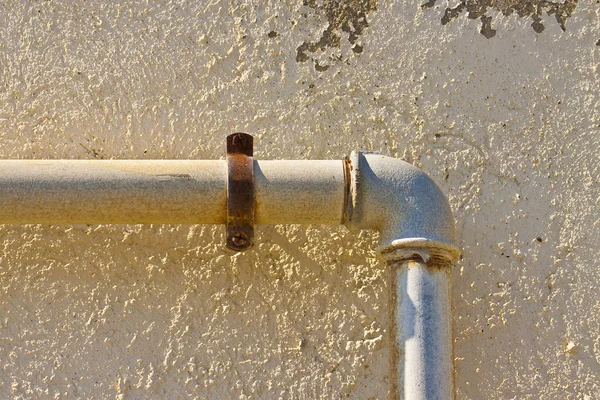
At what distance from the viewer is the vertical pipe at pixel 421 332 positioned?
54.5 inches

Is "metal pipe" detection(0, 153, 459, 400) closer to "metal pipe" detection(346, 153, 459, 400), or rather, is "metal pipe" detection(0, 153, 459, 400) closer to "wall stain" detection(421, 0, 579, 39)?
"metal pipe" detection(346, 153, 459, 400)

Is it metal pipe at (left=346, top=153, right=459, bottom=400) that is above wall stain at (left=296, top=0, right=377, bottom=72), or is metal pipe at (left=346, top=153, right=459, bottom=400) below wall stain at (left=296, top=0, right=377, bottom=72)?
below

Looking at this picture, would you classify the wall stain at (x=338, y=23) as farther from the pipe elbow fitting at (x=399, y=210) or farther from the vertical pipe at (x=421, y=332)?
the vertical pipe at (x=421, y=332)

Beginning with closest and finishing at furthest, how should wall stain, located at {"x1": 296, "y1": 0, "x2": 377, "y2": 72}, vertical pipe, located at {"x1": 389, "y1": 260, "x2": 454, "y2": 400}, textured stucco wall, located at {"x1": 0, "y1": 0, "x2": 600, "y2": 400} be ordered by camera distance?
vertical pipe, located at {"x1": 389, "y1": 260, "x2": 454, "y2": 400} < textured stucco wall, located at {"x1": 0, "y1": 0, "x2": 600, "y2": 400} < wall stain, located at {"x1": 296, "y1": 0, "x2": 377, "y2": 72}

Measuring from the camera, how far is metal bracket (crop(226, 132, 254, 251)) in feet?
4.79

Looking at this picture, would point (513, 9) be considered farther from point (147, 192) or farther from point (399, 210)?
point (147, 192)

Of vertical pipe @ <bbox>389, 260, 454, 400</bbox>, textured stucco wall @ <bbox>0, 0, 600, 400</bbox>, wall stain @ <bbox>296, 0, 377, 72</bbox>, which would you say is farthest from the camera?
wall stain @ <bbox>296, 0, 377, 72</bbox>

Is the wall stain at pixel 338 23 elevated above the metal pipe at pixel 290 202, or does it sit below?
above

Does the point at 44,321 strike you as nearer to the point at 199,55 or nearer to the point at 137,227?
the point at 137,227

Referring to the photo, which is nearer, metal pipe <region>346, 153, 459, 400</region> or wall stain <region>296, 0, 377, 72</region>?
metal pipe <region>346, 153, 459, 400</region>

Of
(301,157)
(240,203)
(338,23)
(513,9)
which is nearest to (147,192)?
(240,203)

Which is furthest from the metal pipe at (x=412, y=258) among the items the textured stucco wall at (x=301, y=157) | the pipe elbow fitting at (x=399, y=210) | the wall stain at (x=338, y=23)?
the wall stain at (x=338, y=23)

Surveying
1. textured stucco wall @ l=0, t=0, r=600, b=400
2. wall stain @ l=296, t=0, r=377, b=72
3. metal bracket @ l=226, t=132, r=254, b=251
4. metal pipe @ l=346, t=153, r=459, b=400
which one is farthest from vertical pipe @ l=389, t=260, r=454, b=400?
wall stain @ l=296, t=0, r=377, b=72

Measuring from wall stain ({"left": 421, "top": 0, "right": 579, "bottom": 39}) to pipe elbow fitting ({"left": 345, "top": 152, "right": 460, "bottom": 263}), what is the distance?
1.63 ft
